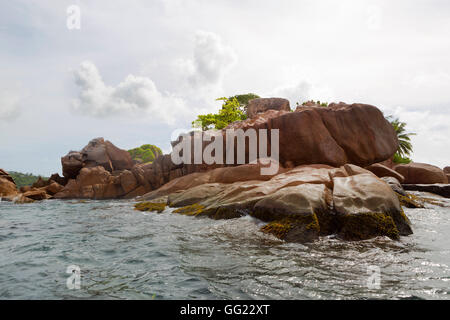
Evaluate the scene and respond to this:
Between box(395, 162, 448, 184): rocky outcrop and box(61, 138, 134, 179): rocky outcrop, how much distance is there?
26.1 m

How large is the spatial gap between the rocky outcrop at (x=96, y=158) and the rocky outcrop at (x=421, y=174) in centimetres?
2606

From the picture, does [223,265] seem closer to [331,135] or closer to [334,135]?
[331,135]

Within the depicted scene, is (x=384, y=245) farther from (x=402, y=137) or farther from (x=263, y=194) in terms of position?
(x=402, y=137)

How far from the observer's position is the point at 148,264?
197 inches

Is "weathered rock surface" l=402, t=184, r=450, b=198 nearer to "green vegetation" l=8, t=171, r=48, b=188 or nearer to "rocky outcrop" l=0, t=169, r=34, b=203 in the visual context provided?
"rocky outcrop" l=0, t=169, r=34, b=203

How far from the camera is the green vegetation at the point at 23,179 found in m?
65.2

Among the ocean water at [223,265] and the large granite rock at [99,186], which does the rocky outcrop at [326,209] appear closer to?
the ocean water at [223,265]

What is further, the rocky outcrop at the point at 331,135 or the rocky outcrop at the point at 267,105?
the rocky outcrop at the point at 267,105

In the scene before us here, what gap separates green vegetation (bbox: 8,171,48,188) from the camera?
6520 centimetres

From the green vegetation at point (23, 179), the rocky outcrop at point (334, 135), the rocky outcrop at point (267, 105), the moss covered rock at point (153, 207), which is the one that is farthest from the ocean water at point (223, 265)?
the green vegetation at point (23, 179)

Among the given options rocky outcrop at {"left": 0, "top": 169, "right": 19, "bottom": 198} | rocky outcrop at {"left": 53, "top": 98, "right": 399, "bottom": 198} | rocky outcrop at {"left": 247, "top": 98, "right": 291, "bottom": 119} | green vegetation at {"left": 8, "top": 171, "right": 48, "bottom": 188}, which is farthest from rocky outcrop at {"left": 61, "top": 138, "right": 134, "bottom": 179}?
green vegetation at {"left": 8, "top": 171, "right": 48, "bottom": 188}

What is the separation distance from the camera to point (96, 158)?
29359 millimetres

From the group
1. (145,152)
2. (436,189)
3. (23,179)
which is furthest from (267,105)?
(23,179)
